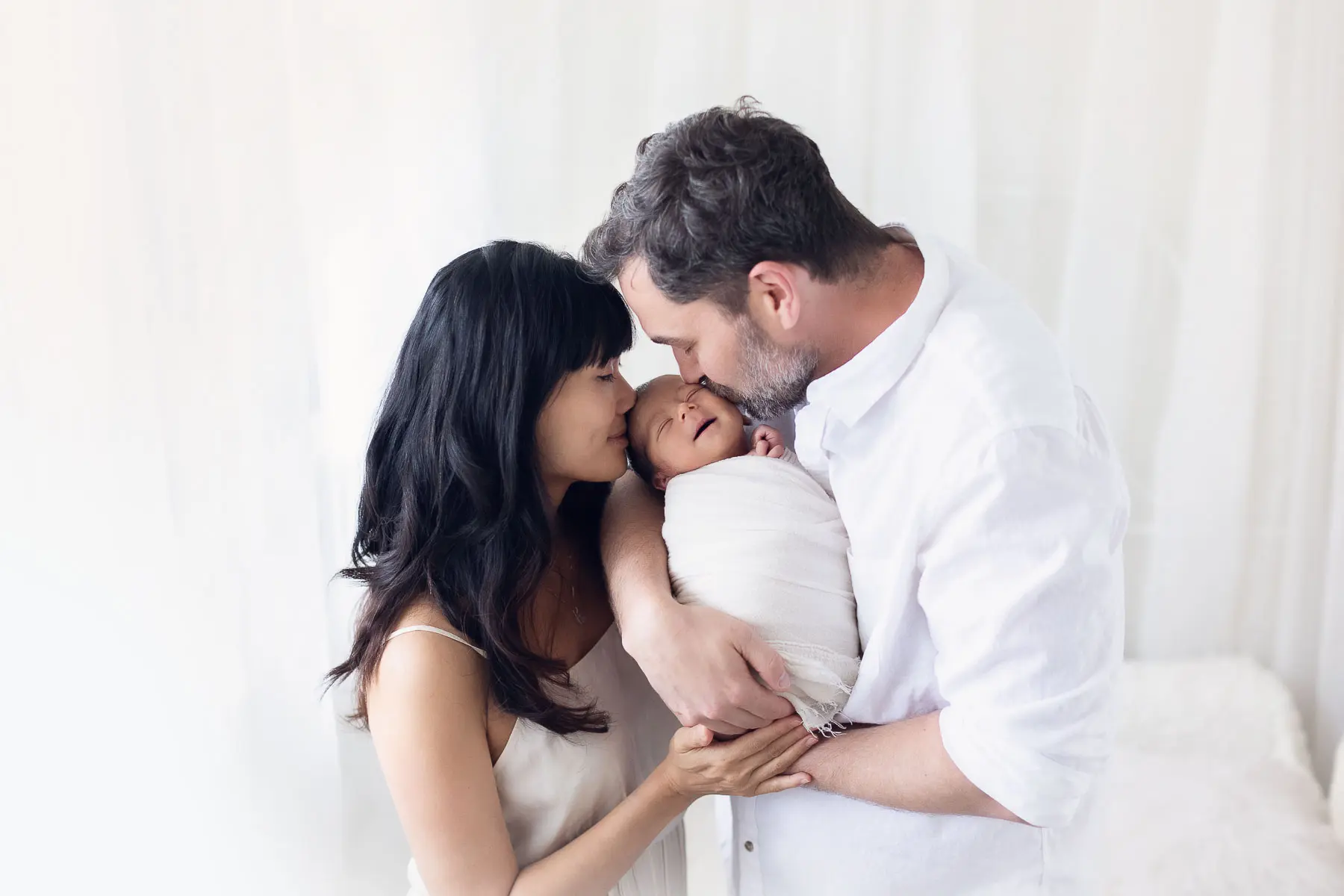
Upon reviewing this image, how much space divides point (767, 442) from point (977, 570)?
41cm

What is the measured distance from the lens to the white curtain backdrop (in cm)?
160

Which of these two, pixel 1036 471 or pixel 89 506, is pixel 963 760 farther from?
pixel 89 506

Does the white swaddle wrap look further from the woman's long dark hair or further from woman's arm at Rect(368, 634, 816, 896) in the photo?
the woman's long dark hair

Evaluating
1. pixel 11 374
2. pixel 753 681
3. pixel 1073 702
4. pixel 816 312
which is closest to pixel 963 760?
pixel 1073 702

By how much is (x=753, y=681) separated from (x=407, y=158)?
1116mm

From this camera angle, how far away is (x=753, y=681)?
4.03 feet

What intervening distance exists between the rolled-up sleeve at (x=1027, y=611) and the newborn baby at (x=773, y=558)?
0.14m

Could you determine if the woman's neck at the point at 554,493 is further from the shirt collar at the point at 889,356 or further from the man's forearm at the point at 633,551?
the shirt collar at the point at 889,356

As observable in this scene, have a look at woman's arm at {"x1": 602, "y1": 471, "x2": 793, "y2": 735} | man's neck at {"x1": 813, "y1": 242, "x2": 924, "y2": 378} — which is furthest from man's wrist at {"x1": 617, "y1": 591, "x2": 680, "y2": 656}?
man's neck at {"x1": 813, "y1": 242, "x2": 924, "y2": 378}

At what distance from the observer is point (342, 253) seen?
1793 millimetres

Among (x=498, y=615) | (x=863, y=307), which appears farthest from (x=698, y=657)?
(x=863, y=307)

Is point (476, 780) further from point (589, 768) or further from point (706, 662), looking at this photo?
point (706, 662)

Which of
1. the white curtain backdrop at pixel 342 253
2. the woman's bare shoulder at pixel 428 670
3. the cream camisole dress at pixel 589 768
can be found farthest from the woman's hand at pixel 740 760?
the white curtain backdrop at pixel 342 253

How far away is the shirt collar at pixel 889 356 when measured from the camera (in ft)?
4.04
